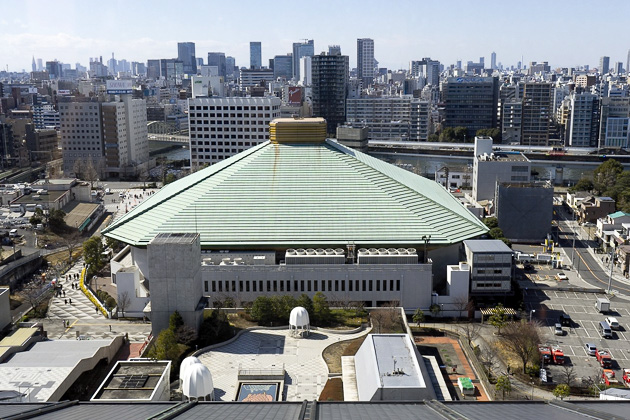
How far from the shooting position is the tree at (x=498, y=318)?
3331cm

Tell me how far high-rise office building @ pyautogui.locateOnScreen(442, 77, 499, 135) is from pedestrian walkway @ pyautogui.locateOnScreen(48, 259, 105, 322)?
8234cm

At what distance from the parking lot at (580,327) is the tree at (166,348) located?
55.8ft

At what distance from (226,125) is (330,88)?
109 feet

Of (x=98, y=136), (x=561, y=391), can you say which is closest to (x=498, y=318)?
(x=561, y=391)

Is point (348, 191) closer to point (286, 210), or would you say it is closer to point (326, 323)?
point (286, 210)

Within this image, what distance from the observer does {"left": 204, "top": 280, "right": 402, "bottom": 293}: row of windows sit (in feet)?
119

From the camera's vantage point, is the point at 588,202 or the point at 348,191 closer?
the point at 348,191

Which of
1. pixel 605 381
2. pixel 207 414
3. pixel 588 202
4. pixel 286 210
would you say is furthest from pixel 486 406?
pixel 588 202

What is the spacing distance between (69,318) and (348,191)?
1869 centimetres

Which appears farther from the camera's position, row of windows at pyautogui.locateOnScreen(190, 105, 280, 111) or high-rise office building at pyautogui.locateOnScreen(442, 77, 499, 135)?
high-rise office building at pyautogui.locateOnScreen(442, 77, 499, 135)

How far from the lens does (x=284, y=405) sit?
14.8m

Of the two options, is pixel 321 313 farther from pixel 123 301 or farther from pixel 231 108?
pixel 231 108

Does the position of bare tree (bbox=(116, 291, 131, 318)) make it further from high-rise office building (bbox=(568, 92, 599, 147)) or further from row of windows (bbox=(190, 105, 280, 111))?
high-rise office building (bbox=(568, 92, 599, 147))

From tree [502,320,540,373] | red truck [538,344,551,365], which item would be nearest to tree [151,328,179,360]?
tree [502,320,540,373]
